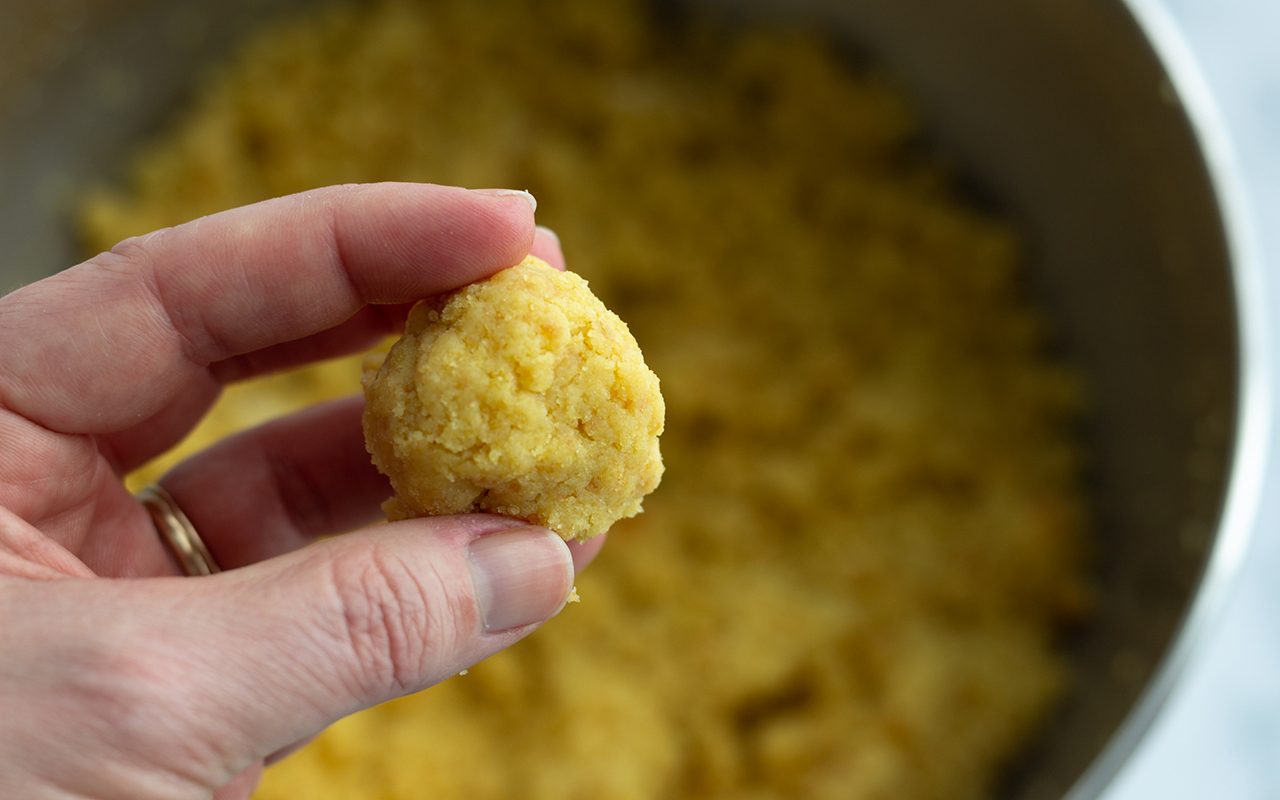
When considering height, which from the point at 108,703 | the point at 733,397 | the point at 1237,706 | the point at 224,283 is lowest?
the point at 1237,706

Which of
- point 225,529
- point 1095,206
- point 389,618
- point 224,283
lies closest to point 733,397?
point 1095,206

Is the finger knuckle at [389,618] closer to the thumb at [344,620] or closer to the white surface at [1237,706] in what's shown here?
the thumb at [344,620]

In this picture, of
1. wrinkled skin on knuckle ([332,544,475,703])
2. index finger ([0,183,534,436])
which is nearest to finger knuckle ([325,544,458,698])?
wrinkled skin on knuckle ([332,544,475,703])

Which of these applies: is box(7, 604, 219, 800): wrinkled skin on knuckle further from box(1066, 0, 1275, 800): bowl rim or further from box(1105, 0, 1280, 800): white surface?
box(1105, 0, 1280, 800): white surface

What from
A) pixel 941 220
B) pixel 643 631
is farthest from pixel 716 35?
pixel 643 631

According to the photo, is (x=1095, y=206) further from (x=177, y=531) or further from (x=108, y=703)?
(x=108, y=703)
